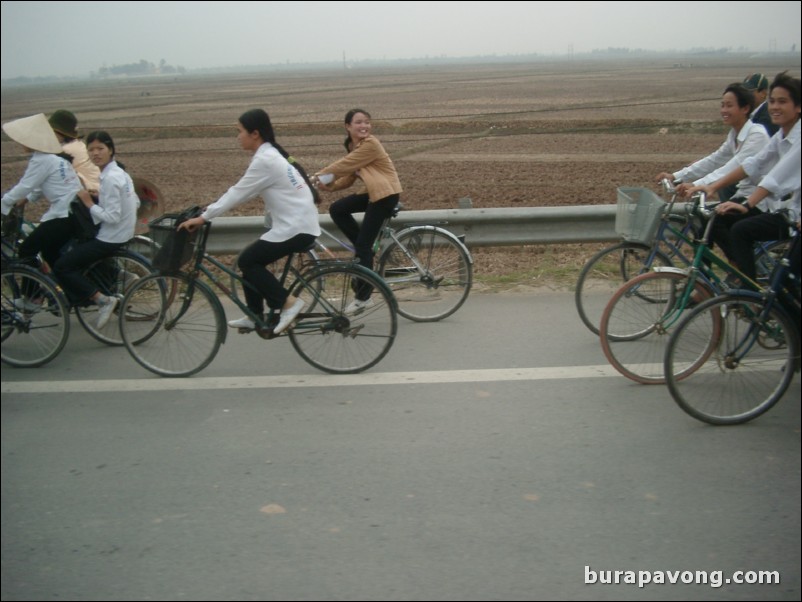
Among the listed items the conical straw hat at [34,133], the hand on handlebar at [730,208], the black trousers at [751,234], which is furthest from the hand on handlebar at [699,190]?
the conical straw hat at [34,133]

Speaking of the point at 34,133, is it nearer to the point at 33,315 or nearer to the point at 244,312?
the point at 33,315

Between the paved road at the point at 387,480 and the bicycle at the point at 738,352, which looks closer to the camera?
the paved road at the point at 387,480

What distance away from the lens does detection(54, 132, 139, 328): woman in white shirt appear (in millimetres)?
6316

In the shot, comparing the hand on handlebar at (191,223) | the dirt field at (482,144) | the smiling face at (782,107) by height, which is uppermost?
the smiling face at (782,107)

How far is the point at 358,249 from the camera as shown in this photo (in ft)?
23.3

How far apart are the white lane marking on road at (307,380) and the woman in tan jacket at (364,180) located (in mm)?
1582

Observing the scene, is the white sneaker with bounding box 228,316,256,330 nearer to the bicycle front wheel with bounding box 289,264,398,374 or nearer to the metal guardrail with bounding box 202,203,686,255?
the bicycle front wheel with bounding box 289,264,398,374

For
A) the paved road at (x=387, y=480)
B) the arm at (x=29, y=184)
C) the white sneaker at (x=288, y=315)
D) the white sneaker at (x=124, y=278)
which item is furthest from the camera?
the white sneaker at (x=124, y=278)

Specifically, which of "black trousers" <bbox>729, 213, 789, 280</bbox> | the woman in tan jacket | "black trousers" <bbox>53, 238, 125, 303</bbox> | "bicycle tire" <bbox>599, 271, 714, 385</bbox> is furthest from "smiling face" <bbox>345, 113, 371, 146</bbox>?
"black trousers" <bbox>729, 213, 789, 280</bbox>

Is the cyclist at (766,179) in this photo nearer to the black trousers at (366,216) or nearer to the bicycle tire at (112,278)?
the black trousers at (366,216)

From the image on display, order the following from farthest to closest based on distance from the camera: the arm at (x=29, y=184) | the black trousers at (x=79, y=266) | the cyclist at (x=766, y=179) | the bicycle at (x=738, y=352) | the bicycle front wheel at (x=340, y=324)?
the black trousers at (x=79, y=266), the arm at (x=29, y=184), the bicycle front wheel at (x=340, y=324), the cyclist at (x=766, y=179), the bicycle at (x=738, y=352)

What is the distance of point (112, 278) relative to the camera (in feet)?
22.3

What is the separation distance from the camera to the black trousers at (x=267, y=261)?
575 centimetres

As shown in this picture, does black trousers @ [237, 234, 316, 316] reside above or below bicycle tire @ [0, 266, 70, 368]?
above
